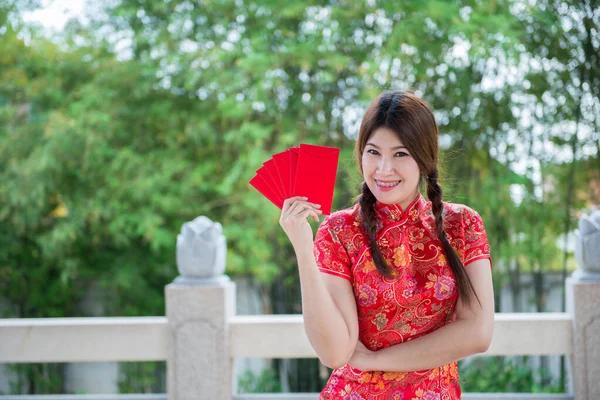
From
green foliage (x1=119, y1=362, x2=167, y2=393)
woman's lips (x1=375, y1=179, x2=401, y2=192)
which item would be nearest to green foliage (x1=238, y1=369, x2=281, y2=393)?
green foliage (x1=119, y1=362, x2=167, y2=393)

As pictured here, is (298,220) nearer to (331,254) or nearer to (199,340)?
(331,254)

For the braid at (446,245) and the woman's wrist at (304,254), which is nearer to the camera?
the woman's wrist at (304,254)

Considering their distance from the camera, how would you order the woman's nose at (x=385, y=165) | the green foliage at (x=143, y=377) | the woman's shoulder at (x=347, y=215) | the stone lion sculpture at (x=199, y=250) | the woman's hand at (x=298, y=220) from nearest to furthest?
the woman's hand at (x=298, y=220), the woman's nose at (x=385, y=165), the woman's shoulder at (x=347, y=215), the stone lion sculpture at (x=199, y=250), the green foliage at (x=143, y=377)

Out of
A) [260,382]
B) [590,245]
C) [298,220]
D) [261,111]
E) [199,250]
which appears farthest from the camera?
[260,382]

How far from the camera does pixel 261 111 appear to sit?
5.12 meters

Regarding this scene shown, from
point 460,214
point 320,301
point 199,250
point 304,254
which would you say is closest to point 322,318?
point 320,301

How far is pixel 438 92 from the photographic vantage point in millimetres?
5055

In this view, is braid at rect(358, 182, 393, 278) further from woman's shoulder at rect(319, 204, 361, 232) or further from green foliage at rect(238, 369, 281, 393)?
green foliage at rect(238, 369, 281, 393)

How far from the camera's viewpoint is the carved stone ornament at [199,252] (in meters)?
2.98

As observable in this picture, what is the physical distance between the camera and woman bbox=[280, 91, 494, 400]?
4.61ft

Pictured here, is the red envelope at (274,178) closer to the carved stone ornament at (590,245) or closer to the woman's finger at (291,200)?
the woman's finger at (291,200)

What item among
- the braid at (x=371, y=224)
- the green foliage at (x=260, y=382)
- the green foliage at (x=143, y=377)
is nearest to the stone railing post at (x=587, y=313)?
the braid at (x=371, y=224)

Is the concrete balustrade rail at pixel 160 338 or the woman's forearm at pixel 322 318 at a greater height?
the woman's forearm at pixel 322 318

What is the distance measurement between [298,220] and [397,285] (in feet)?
1.00
